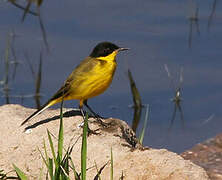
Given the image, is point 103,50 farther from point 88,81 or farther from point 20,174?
point 20,174

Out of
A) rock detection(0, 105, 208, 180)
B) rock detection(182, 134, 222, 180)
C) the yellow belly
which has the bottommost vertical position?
rock detection(182, 134, 222, 180)

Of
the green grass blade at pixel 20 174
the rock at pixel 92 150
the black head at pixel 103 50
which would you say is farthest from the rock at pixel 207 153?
the green grass blade at pixel 20 174

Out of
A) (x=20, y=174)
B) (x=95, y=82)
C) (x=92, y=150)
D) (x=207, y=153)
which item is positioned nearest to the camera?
(x=20, y=174)

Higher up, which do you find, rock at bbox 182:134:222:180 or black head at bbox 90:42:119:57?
black head at bbox 90:42:119:57

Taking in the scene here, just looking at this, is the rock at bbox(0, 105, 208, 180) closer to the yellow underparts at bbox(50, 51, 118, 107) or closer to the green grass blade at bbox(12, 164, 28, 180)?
the yellow underparts at bbox(50, 51, 118, 107)

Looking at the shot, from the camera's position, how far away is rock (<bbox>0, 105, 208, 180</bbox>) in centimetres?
719

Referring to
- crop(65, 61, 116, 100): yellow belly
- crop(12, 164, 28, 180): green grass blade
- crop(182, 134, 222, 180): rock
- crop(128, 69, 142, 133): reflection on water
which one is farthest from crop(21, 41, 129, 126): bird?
crop(128, 69, 142, 133): reflection on water

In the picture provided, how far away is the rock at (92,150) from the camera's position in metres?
7.19

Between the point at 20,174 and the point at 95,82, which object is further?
the point at 95,82

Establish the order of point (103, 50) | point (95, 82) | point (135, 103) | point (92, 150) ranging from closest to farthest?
point (92, 150) < point (95, 82) < point (103, 50) < point (135, 103)

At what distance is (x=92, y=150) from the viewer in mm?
7766

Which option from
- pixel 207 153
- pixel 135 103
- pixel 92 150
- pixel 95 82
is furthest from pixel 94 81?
pixel 135 103

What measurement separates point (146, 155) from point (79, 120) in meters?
1.27

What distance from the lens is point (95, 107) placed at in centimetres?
1079
